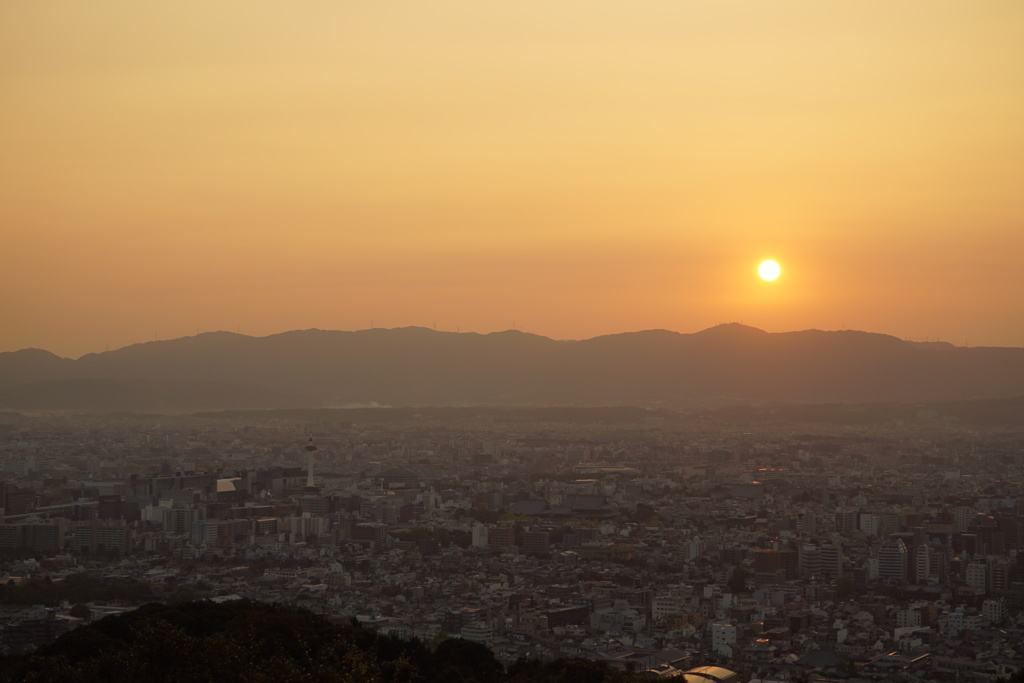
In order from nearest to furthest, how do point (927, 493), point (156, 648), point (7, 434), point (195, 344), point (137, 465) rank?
point (156, 648) < point (927, 493) < point (137, 465) < point (7, 434) < point (195, 344)

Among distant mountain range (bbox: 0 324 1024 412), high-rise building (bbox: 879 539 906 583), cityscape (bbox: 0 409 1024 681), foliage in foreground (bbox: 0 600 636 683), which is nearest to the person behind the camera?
foliage in foreground (bbox: 0 600 636 683)

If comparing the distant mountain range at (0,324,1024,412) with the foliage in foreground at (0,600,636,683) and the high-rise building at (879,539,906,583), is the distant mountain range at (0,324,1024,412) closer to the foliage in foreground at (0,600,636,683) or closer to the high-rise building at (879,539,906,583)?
the high-rise building at (879,539,906,583)

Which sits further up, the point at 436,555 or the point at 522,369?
the point at 522,369

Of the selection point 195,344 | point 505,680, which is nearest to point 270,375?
point 195,344

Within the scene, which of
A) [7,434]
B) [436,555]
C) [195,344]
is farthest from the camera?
[195,344]

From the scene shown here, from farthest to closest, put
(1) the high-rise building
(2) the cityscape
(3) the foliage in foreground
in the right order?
(1) the high-rise building < (2) the cityscape < (3) the foliage in foreground

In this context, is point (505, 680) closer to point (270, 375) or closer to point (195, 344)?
point (270, 375)

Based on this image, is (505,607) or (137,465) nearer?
(505,607)

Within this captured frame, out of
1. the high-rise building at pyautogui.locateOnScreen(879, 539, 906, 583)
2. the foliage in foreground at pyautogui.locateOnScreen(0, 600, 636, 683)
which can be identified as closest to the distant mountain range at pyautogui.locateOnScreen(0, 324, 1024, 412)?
the high-rise building at pyautogui.locateOnScreen(879, 539, 906, 583)
